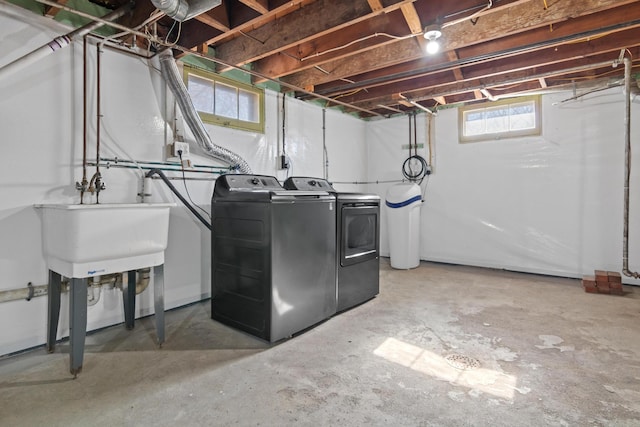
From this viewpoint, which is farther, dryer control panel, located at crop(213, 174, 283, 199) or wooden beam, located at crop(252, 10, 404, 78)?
wooden beam, located at crop(252, 10, 404, 78)

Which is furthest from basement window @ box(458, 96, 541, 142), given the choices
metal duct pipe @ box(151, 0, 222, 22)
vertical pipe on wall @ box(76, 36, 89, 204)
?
vertical pipe on wall @ box(76, 36, 89, 204)

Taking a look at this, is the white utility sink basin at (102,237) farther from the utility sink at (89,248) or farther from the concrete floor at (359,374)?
the concrete floor at (359,374)

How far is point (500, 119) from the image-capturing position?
4484mm

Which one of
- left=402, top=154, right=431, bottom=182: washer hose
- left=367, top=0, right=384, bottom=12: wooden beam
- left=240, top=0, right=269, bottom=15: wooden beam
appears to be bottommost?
left=402, top=154, right=431, bottom=182: washer hose

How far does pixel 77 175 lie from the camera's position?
2.37 metres

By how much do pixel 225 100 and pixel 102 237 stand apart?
2.02 metres

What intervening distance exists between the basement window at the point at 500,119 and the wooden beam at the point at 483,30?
1702 mm

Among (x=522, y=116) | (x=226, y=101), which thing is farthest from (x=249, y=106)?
(x=522, y=116)

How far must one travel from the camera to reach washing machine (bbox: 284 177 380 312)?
112 inches

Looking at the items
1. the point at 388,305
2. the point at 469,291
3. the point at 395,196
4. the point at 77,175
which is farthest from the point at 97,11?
the point at 469,291

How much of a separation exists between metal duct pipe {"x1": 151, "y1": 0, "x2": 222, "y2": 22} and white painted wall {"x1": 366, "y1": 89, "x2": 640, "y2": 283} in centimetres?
385

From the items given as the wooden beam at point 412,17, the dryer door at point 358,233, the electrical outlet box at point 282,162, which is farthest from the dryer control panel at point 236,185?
the wooden beam at point 412,17

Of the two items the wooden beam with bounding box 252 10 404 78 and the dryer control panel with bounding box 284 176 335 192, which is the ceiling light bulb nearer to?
the wooden beam with bounding box 252 10 404 78

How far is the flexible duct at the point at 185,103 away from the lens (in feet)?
8.80
